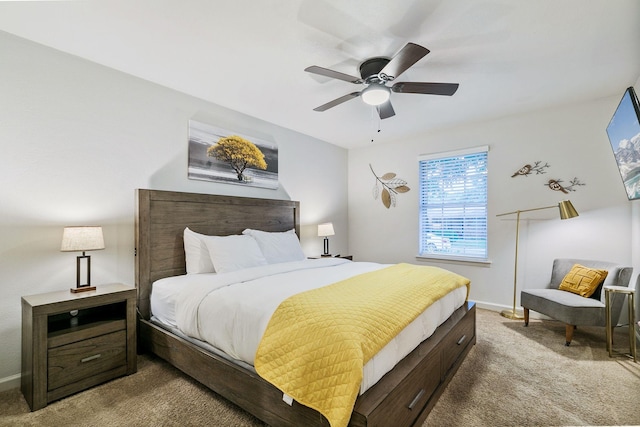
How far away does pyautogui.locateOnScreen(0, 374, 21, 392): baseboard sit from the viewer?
2.06m

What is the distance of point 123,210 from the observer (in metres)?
2.66

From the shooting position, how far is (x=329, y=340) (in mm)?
1334

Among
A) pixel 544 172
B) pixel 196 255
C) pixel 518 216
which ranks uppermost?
pixel 544 172

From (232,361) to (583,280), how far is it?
3460 mm

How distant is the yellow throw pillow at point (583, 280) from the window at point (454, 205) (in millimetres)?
991

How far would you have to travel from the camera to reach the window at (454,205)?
4.07m

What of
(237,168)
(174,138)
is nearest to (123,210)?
(174,138)

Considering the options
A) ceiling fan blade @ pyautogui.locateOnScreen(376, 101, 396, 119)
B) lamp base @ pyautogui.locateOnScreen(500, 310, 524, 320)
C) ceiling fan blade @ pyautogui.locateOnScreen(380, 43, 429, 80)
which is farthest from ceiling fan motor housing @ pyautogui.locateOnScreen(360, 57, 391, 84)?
lamp base @ pyautogui.locateOnScreen(500, 310, 524, 320)

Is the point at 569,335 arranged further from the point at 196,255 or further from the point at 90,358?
the point at 90,358

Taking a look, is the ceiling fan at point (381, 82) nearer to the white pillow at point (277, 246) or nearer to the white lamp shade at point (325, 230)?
the white pillow at point (277, 246)

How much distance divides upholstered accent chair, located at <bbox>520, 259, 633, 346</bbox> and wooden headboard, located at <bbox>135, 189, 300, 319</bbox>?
3.26 m

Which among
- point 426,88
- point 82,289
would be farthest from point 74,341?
point 426,88

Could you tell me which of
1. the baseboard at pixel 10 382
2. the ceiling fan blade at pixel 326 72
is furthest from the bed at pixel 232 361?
the ceiling fan blade at pixel 326 72

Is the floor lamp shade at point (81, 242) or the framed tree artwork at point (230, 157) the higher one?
the framed tree artwork at point (230, 157)
